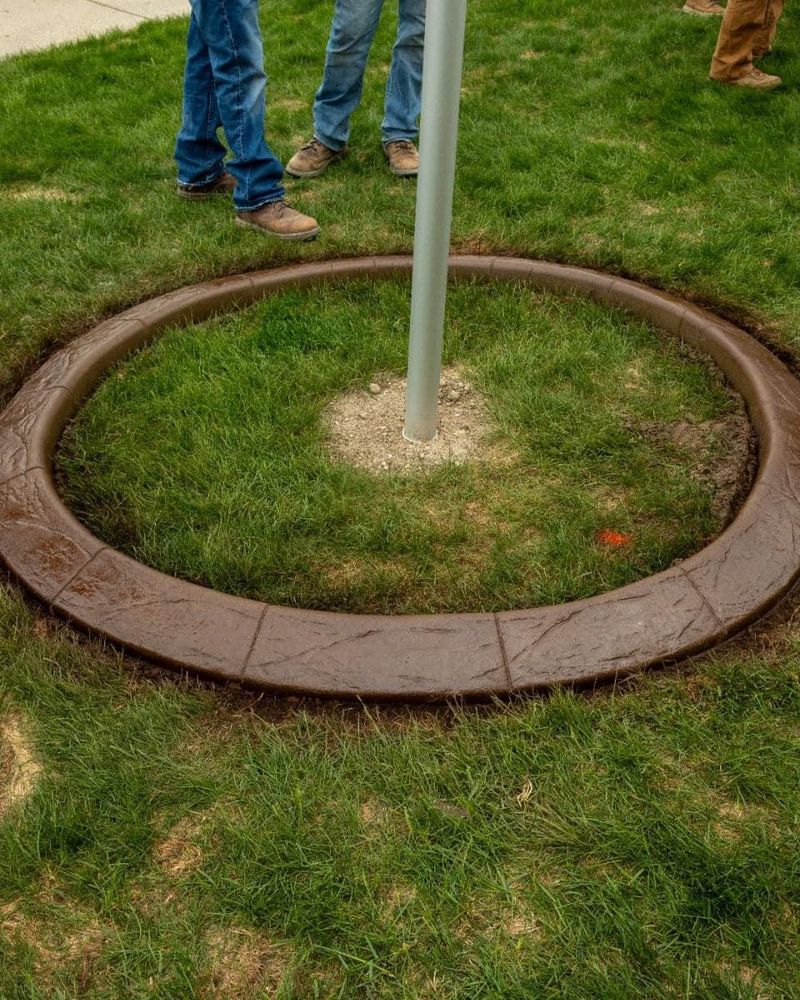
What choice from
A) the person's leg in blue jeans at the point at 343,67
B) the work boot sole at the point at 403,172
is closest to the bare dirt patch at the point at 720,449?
the work boot sole at the point at 403,172

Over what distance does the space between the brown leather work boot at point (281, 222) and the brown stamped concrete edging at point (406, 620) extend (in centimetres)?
168

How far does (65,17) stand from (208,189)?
4077 mm

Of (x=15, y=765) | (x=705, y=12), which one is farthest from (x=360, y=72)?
(x=15, y=765)

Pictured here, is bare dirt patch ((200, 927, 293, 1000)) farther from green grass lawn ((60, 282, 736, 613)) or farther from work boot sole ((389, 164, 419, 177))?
work boot sole ((389, 164, 419, 177))

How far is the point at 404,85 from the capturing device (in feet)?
14.9

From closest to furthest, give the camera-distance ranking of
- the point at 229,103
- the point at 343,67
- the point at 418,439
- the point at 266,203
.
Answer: the point at 418,439
the point at 229,103
the point at 266,203
the point at 343,67

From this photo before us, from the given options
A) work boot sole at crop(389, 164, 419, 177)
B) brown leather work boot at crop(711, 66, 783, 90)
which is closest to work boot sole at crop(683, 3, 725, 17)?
brown leather work boot at crop(711, 66, 783, 90)

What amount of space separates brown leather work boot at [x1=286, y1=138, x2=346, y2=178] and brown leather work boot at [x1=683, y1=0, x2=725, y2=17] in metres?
3.76

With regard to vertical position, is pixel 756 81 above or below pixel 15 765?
above

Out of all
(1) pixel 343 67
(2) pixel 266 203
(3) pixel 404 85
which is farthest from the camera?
(3) pixel 404 85

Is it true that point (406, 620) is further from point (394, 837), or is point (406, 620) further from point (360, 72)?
point (360, 72)

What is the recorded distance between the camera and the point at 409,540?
8.06 feet

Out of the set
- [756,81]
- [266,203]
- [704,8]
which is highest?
[704,8]

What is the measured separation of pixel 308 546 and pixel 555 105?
392 cm
